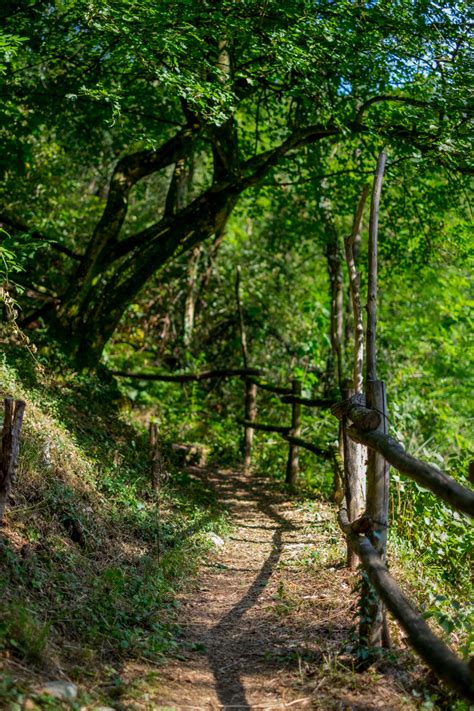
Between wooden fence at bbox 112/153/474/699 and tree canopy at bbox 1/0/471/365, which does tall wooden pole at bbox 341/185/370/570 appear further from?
tree canopy at bbox 1/0/471/365

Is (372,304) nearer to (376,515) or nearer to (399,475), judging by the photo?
(376,515)

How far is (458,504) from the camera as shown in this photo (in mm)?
2844

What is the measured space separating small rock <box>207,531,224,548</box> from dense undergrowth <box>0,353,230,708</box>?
80 millimetres

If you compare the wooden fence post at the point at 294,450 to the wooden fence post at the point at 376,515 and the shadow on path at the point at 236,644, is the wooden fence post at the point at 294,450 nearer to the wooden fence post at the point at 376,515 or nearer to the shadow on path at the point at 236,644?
the shadow on path at the point at 236,644

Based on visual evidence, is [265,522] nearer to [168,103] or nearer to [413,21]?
[413,21]

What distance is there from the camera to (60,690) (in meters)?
3.17

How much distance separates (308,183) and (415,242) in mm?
2106

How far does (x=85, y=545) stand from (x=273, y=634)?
1.58 metres

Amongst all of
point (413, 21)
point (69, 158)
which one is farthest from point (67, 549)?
point (69, 158)

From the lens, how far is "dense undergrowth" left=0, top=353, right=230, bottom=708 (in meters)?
3.64

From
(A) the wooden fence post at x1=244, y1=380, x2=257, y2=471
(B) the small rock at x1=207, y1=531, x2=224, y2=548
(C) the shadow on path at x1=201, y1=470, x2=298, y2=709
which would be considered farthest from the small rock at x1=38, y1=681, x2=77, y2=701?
(A) the wooden fence post at x1=244, y1=380, x2=257, y2=471

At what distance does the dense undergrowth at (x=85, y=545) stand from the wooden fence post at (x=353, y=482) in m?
1.38

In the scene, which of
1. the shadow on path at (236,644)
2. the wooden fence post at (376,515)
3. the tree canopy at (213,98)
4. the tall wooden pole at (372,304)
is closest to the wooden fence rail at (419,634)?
the wooden fence post at (376,515)

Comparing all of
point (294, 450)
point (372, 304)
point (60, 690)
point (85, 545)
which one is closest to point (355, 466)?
point (372, 304)
